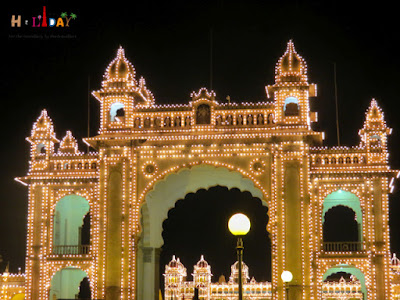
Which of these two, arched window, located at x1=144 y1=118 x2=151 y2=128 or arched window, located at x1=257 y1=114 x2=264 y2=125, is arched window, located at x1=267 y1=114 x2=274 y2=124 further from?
arched window, located at x1=144 y1=118 x2=151 y2=128

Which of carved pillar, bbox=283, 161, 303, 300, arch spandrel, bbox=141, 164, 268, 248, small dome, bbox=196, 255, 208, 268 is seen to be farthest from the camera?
small dome, bbox=196, 255, 208, 268

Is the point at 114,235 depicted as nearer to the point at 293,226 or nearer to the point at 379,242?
the point at 293,226

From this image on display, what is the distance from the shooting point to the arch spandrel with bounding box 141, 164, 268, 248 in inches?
1577

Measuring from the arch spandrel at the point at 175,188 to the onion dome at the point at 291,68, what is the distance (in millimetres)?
5189

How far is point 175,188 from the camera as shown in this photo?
136 ft

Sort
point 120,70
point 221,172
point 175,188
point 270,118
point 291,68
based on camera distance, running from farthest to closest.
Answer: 1. point 175,188
2. point 221,172
3. point 120,70
4. point 291,68
5. point 270,118

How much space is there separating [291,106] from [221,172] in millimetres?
4887

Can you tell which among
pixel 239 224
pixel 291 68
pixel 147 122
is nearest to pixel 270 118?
pixel 291 68

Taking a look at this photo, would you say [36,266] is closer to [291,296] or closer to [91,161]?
[91,161]

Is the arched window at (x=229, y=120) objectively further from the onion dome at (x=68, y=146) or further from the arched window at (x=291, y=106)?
the onion dome at (x=68, y=146)

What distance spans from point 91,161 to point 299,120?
10.3m

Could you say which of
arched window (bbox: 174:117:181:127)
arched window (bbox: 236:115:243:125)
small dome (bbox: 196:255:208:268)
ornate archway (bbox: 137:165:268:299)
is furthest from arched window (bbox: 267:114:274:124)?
small dome (bbox: 196:255:208:268)

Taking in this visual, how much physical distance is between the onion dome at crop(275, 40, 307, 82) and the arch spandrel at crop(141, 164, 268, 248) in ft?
17.0

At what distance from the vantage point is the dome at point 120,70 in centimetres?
3919
